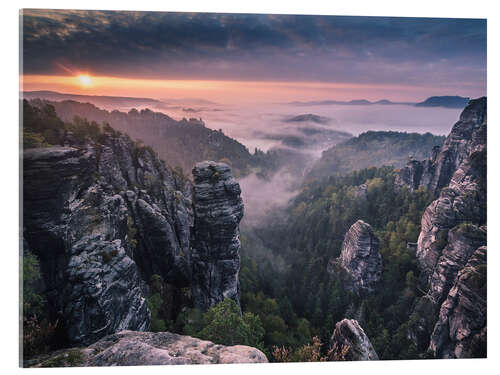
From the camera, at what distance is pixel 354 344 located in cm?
677

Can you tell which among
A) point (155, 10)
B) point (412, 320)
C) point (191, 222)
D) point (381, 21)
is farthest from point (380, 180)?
point (155, 10)

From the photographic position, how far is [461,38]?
7.01 m

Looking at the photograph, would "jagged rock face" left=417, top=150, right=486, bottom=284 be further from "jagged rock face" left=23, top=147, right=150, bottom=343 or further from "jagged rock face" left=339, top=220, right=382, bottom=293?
"jagged rock face" left=23, top=147, right=150, bottom=343

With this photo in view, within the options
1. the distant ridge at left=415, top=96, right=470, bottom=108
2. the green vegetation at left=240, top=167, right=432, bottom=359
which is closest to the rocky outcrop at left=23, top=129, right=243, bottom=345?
the green vegetation at left=240, top=167, right=432, bottom=359

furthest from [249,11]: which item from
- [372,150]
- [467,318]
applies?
[467,318]

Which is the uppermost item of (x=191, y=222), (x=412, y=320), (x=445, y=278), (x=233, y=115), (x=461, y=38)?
(x=461, y=38)

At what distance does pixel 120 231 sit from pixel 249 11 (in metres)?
6.63

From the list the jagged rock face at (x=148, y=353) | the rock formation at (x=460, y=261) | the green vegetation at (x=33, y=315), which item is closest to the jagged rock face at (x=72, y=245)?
the green vegetation at (x=33, y=315)

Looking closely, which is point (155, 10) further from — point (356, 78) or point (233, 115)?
point (356, 78)

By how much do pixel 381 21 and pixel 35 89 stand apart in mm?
8959

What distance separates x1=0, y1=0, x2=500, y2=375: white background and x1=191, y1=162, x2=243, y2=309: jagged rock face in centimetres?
319

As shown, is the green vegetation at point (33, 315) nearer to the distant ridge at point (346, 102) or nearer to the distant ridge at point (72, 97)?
the distant ridge at point (72, 97)

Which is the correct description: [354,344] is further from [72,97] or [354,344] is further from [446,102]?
[72,97]

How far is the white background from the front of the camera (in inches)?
230
